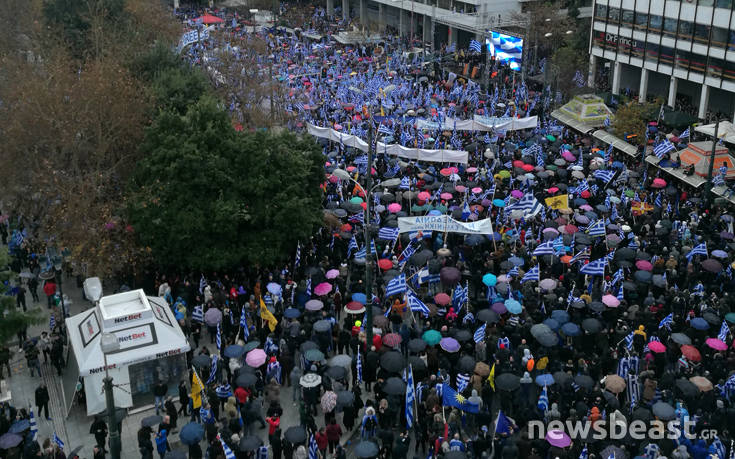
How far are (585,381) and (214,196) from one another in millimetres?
13915

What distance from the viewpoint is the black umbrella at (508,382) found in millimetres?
18641

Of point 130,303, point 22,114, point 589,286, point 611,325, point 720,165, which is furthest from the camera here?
point 720,165

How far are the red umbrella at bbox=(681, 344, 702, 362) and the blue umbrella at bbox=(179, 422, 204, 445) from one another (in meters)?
12.5

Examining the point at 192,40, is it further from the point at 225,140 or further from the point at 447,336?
the point at 447,336

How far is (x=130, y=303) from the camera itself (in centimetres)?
2094

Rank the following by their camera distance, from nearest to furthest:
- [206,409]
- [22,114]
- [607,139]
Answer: [206,409] → [22,114] → [607,139]

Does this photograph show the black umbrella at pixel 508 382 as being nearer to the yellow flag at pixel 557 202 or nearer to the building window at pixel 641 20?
the yellow flag at pixel 557 202

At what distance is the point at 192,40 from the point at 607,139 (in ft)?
97.6

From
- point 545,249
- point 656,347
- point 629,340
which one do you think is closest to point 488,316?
point 629,340

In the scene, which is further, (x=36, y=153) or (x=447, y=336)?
(x=36, y=153)

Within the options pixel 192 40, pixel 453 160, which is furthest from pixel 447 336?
pixel 192 40

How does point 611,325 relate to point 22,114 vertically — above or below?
below

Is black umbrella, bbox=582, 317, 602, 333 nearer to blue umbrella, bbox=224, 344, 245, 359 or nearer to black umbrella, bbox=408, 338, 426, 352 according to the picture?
black umbrella, bbox=408, 338, 426, 352

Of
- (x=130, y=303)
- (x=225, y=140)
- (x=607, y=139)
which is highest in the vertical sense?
(x=225, y=140)
